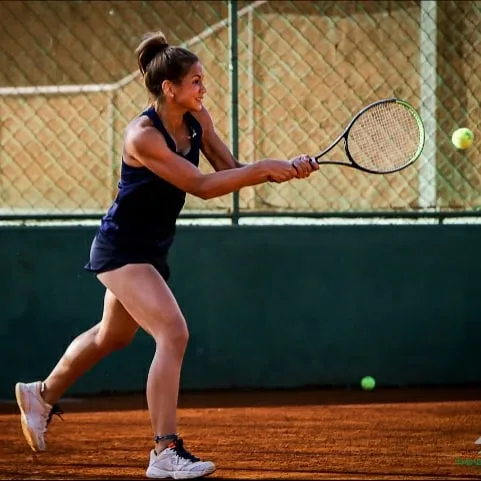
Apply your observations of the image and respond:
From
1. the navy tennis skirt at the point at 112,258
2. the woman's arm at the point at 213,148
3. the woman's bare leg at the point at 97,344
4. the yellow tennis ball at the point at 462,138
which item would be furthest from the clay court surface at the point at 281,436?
the yellow tennis ball at the point at 462,138

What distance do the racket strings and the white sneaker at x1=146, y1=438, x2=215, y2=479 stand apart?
1497 millimetres

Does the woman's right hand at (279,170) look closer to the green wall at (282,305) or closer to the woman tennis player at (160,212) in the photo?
the woman tennis player at (160,212)

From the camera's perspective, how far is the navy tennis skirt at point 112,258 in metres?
4.35

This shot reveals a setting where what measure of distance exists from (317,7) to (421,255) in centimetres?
160

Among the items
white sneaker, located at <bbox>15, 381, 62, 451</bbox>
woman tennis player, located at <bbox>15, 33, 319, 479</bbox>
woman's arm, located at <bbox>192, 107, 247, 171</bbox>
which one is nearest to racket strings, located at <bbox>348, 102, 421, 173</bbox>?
woman's arm, located at <bbox>192, 107, 247, 171</bbox>

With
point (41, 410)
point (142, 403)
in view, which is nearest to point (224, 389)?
point (142, 403)

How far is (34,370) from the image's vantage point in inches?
249

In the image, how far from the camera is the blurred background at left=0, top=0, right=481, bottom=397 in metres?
6.39

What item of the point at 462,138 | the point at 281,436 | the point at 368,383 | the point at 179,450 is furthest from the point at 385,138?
the point at 368,383

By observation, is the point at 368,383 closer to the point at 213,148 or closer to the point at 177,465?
the point at 213,148

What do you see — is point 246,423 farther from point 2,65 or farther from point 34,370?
point 2,65

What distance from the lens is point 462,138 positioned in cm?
648

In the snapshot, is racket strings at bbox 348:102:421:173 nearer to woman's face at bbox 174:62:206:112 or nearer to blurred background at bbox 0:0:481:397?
woman's face at bbox 174:62:206:112

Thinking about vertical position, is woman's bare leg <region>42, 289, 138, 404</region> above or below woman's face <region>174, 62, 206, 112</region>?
below
